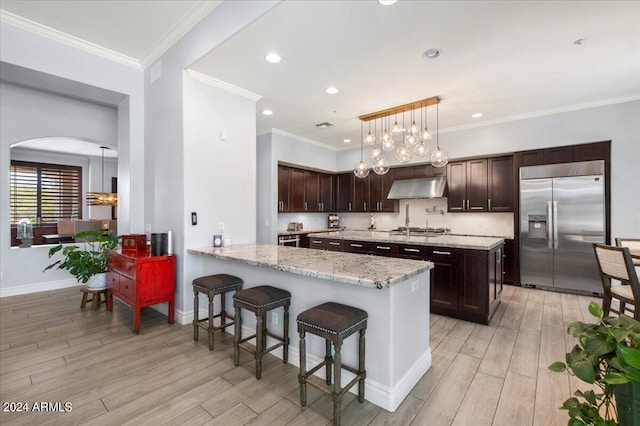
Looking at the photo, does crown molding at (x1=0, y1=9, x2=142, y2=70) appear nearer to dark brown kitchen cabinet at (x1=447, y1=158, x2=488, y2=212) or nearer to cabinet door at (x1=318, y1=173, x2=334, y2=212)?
cabinet door at (x1=318, y1=173, x2=334, y2=212)

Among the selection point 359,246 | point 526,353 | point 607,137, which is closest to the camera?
point 526,353

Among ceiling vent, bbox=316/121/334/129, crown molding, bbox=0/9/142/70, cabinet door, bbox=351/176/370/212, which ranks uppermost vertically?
crown molding, bbox=0/9/142/70

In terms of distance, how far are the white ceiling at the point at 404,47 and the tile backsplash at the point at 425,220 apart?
2169 millimetres

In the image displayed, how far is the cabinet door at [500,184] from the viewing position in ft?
17.1

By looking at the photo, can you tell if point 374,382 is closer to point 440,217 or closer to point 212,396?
point 212,396

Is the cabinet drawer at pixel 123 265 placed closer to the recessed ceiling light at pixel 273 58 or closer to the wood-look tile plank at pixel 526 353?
the recessed ceiling light at pixel 273 58

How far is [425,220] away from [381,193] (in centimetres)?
118

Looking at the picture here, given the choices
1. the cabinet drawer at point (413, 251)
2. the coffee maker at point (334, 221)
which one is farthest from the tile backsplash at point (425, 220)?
the cabinet drawer at point (413, 251)

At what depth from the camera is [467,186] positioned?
5680mm

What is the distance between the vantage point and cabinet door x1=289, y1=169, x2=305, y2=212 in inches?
257

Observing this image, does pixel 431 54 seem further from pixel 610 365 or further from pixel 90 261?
pixel 90 261

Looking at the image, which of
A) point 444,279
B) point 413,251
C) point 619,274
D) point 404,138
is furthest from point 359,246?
point 619,274

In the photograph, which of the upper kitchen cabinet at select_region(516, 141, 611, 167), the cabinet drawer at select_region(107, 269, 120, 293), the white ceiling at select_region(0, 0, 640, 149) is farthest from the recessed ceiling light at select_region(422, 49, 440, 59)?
the cabinet drawer at select_region(107, 269, 120, 293)

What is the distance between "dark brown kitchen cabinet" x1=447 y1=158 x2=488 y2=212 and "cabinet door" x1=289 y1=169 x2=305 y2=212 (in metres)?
3.20
